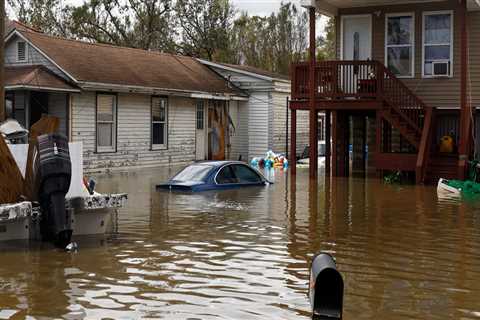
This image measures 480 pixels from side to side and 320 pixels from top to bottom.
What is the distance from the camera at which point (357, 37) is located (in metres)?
26.8

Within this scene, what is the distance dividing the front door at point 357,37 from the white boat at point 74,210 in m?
15.7

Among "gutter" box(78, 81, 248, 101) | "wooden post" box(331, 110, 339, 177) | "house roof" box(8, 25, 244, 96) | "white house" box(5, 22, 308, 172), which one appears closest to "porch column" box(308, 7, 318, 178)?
"wooden post" box(331, 110, 339, 177)

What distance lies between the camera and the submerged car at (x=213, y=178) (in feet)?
66.2

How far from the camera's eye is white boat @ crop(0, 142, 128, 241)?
36.9 feet

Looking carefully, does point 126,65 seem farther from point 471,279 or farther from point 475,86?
point 471,279

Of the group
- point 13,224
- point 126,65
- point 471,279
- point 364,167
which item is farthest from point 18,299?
point 126,65

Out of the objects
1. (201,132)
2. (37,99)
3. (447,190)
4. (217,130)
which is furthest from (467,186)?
(217,130)

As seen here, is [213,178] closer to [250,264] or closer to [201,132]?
[250,264]

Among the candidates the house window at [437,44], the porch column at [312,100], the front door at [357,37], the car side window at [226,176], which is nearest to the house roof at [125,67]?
the front door at [357,37]

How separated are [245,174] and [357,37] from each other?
8184 mm

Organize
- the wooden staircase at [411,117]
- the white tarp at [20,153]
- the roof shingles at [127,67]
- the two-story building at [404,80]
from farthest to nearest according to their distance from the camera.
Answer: the roof shingles at [127,67] < the two-story building at [404,80] < the wooden staircase at [411,117] < the white tarp at [20,153]

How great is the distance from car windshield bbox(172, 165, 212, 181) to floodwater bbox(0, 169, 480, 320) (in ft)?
8.60

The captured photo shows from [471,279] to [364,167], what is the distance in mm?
19675

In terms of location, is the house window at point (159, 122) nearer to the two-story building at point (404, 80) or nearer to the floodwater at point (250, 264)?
the two-story building at point (404, 80)
